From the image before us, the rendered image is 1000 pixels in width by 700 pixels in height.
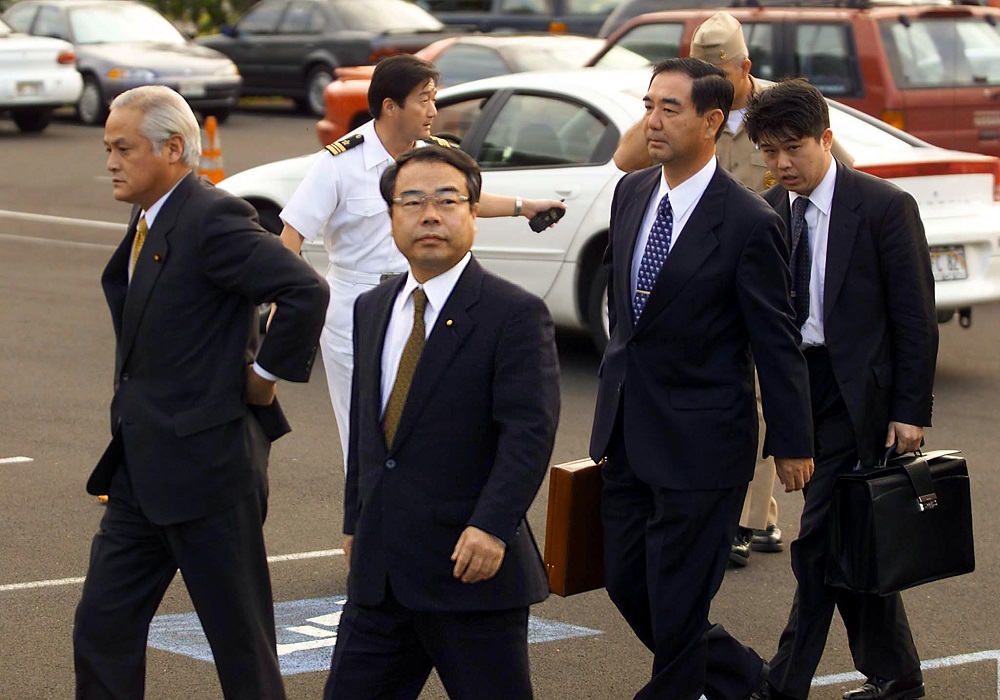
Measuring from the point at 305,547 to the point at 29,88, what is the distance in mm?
17045

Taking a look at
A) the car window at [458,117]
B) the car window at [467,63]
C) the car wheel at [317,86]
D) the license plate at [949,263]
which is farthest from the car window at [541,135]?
the car wheel at [317,86]

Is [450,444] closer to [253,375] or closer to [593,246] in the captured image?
[253,375]

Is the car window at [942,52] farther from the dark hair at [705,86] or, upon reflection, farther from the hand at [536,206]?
the dark hair at [705,86]

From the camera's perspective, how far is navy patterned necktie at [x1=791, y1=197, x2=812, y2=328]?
482cm

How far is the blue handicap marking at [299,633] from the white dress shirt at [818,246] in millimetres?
1380

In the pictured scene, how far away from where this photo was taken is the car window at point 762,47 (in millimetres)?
12500

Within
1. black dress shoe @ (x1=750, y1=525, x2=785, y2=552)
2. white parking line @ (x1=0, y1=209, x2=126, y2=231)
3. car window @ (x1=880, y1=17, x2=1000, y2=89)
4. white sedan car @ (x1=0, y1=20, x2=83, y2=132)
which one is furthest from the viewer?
white sedan car @ (x1=0, y1=20, x2=83, y2=132)

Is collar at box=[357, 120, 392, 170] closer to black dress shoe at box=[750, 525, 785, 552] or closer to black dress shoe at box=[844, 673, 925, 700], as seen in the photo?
black dress shoe at box=[750, 525, 785, 552]

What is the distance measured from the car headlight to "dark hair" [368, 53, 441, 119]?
1774 cm

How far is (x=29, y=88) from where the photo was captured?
869 inches

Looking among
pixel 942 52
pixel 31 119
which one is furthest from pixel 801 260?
pixel 31 119

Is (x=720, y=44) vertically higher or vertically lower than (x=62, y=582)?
higher

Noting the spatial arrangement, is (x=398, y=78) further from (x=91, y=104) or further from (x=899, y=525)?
(x=91, y=104)

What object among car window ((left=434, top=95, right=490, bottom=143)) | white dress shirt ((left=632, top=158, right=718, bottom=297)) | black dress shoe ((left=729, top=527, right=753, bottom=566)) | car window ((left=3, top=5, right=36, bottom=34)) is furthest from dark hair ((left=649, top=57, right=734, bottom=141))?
car window ((left=3, top=5, right=36, bottom=34))
